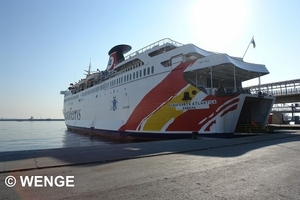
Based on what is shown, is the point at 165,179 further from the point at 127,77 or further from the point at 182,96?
the point at 127,77

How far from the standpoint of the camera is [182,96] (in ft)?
66.0

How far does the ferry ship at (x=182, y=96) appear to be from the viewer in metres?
18.2

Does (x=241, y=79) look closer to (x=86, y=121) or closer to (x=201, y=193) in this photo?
(x=201, y=193)

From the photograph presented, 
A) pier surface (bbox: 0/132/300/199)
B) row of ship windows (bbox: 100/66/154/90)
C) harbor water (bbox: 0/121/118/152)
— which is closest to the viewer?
pier surface (bbox: 0/132/300/199)

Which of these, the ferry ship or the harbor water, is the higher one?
the ferry ship

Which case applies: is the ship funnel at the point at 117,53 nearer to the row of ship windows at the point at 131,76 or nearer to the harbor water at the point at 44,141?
the row of ship windows at the point at 131,76

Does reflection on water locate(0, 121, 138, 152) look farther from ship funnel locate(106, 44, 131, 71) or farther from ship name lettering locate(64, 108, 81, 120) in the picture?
ship funnel locate(106, 44, 131, 71)

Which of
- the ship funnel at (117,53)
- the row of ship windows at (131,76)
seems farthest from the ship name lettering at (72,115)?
the row of ship windows at (131,76)

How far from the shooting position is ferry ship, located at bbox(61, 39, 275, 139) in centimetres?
1822

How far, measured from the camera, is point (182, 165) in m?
6.99

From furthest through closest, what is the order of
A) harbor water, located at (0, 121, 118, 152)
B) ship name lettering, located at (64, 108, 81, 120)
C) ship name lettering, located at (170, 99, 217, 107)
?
ship name lettering, located at (64, 108, 81, 120) < harbor water, located at (0, 121, 118, 152) < ship name lettering, located at (170, 99, 217, 107)

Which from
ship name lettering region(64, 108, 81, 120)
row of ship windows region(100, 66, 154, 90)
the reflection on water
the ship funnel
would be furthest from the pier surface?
ship name lettering region(64, 108, 81, 120)

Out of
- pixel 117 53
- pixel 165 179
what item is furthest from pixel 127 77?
pixel 165 179

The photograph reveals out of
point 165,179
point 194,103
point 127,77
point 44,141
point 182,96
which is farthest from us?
point 44,141
